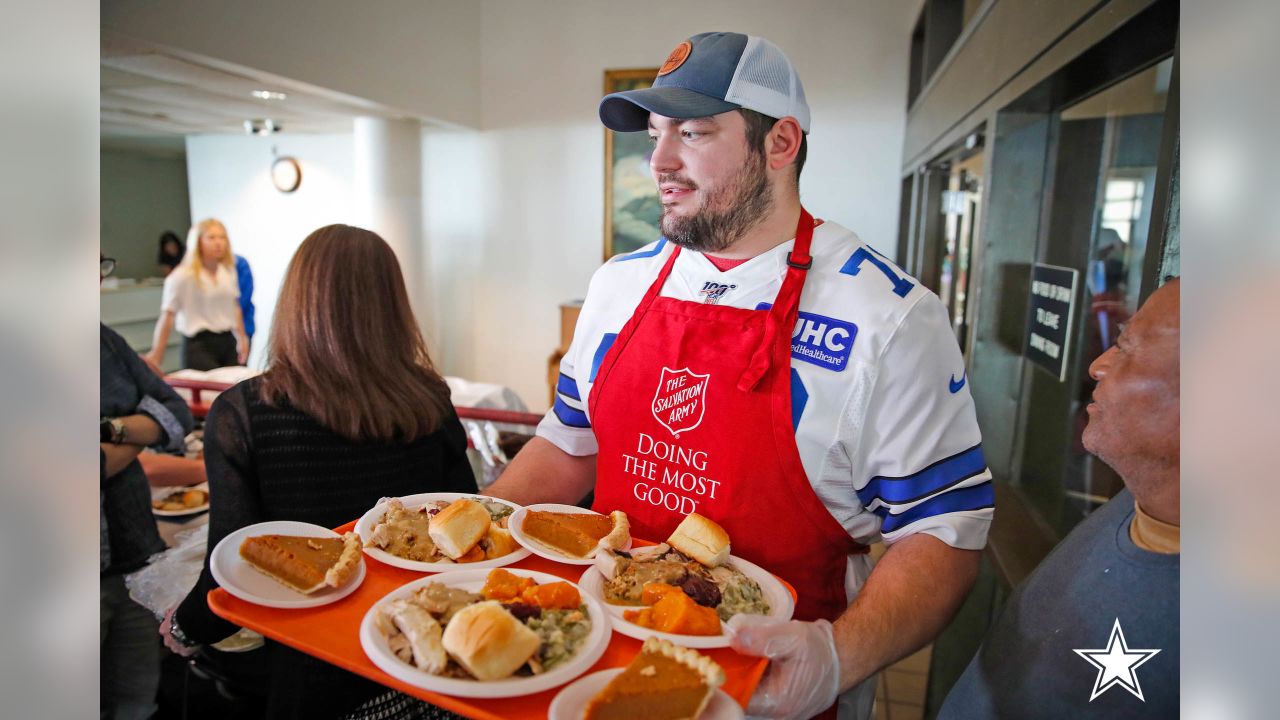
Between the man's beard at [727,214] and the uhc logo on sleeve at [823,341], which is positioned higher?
the man's beard at [727,214]

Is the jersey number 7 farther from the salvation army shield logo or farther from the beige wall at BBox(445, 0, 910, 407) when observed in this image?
the beige wall at BBox(445, 0, 910, 407)

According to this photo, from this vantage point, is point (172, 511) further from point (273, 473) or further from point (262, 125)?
point (262, 125)

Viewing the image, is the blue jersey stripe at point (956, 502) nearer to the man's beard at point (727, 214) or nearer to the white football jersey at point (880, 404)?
the white football jersey at point (880, 404)

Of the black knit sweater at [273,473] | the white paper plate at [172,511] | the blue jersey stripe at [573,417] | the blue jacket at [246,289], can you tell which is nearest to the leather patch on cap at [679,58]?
the blue jersey stripe at [573,417]

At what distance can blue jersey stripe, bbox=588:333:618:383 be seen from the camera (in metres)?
1.42

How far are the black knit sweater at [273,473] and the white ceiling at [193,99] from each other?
301 cm

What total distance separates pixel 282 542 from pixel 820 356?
0.84m

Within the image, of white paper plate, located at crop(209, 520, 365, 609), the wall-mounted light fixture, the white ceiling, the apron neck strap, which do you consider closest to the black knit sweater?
white paper plate, located at crop(209, 520, 365, 609)

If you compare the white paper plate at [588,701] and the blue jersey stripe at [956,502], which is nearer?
the white paper plate at [588,701]

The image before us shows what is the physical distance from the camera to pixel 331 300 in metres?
A: 1.69

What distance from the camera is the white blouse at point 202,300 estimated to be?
5.43m

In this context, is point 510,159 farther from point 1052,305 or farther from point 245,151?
point 1052,305

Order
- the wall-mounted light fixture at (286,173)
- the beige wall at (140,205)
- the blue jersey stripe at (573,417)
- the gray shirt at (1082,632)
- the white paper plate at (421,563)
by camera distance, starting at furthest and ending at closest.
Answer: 1. the beige wall at (140,205)
2. the wall-mounted light fixture at (286,173)
3. the blue jersey stripe at (573,417)
4. the white paper plate at (421,563)
5. the gray shirt at (1082,632)

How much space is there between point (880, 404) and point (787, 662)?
45 cm
